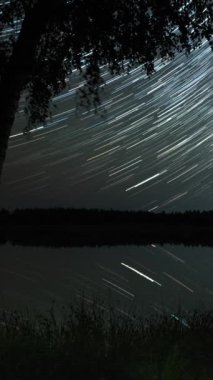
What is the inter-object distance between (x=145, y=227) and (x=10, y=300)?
61.6m

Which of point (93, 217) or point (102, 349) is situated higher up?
point (93, 217)

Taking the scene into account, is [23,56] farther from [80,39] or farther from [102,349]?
[102,349]

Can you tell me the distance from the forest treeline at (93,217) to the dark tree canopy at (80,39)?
62.8 m

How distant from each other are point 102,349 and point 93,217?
7246 centimetres

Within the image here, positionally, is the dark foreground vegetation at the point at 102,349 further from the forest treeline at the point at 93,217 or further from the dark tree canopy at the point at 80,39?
the forest treeline at the point at 93,217

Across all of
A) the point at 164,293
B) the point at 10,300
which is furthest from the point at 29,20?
the point at 164,293

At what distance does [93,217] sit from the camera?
79125 millimetres

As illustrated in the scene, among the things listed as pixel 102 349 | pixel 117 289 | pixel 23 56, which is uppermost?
pixel 23 56

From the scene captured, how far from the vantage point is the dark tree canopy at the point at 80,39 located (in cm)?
1060

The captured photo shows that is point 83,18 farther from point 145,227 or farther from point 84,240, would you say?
point 145,227

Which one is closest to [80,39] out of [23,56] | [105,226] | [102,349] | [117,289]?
[23,56]

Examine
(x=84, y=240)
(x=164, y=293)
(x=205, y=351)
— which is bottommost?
(x=205, y=351)

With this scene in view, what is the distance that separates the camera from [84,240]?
7000 centimetres

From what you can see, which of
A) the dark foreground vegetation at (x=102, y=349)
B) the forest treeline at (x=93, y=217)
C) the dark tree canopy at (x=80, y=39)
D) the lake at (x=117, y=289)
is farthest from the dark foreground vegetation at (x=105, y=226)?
the dark foreground vegetation at (x=102, y=349)
